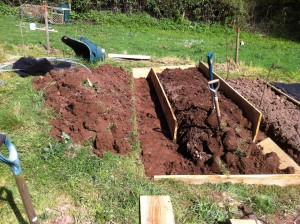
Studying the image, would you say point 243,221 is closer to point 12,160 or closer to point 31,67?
point 12,160

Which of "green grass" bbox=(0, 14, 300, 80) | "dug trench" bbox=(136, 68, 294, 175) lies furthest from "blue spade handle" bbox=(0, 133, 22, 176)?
"green grass" bbox=(0, 14, 300, 80)

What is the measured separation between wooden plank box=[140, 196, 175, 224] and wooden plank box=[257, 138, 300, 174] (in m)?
2.35

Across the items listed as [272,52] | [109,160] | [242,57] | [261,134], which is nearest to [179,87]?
[261,134]

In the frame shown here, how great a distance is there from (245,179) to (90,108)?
292 cm

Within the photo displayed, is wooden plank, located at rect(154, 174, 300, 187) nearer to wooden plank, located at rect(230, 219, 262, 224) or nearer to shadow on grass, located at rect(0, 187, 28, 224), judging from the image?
wooden plank, located at rect(230, 219, 262, 224)

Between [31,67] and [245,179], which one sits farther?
[31,67]

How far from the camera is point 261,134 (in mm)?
6277

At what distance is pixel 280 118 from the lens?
645cm

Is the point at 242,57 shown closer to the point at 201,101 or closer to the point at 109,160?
the point at 201,101

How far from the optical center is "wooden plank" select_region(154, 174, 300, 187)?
4512 millimetres

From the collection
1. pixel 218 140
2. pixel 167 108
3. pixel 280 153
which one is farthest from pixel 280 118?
pixel 167 108

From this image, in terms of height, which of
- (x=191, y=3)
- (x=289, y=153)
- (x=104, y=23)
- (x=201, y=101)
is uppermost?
(x=191, y=3)

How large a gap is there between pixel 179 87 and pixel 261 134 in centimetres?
243

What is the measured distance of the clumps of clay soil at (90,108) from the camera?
5094 mm
